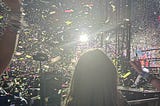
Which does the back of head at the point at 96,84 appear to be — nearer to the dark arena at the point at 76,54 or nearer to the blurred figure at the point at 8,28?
the dark arena at the point at 76,54

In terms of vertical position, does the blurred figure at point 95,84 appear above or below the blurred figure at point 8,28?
below

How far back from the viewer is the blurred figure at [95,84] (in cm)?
169

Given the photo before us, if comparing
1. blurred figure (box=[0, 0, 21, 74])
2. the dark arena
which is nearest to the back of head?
the dark arena

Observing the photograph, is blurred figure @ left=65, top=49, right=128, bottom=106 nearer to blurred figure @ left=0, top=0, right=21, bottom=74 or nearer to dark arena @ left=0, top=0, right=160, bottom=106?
dark arena @ left=0, top=0, right=160, bottom=106

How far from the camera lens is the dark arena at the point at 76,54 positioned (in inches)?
66.6

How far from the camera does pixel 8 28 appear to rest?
670 millimetres

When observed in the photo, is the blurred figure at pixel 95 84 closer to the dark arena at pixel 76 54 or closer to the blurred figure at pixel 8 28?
the dark arena at pixel 76 54

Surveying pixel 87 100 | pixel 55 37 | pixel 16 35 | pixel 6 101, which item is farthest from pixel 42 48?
pixel 16 35

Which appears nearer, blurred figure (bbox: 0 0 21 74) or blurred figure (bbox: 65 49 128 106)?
blurred figure (bbox: 0 0 21 74)

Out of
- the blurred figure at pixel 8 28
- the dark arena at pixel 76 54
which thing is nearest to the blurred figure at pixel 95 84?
the dark arena at pixel 76 54

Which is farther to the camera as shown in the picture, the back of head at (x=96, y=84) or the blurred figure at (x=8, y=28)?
the back of head at (x=96, y=84)

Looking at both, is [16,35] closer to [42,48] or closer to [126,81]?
[126,81]

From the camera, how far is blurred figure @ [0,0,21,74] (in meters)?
0.66

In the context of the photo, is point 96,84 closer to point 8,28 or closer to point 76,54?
point 8,28
